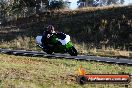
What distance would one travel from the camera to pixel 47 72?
19.5m

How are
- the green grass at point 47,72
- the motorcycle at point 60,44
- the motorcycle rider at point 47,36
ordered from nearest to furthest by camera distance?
the green grass at point 47,72 → the motorcycle at point 60,44 → the motorcycle rider at point 47,36

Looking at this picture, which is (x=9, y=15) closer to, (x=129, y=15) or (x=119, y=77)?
(x=129, y=15)

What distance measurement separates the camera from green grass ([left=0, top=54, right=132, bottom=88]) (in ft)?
55.2

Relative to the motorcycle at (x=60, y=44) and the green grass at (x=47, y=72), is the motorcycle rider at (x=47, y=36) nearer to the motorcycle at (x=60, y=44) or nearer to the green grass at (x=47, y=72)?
the motorcycle at (x=60, y=44)

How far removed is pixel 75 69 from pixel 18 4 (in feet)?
152

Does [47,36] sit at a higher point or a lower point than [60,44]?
higher

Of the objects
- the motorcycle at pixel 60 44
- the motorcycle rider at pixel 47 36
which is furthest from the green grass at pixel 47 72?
the motorcycle rider at pixel 47 36

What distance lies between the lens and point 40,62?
23844mm

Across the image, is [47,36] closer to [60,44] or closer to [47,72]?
[60,44]

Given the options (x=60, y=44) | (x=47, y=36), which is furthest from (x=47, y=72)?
(x=47, y=36)

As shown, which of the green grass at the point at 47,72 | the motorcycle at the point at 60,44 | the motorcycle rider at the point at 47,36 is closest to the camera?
the green grass at the point at 47,72

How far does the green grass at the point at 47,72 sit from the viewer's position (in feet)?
55.2

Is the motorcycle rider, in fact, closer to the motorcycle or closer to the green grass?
the motorcycle

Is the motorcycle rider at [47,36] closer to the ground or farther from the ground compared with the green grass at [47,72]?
farther from the ground
